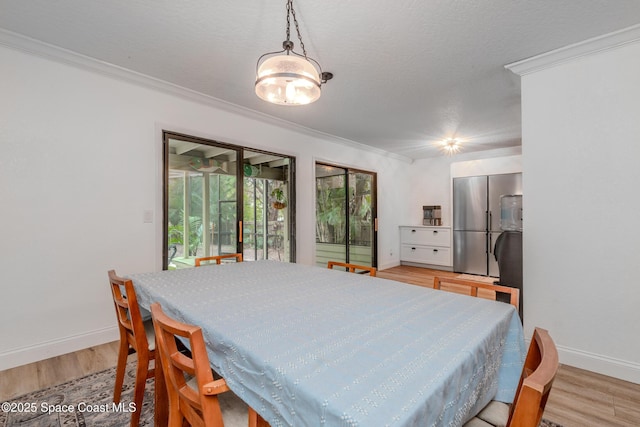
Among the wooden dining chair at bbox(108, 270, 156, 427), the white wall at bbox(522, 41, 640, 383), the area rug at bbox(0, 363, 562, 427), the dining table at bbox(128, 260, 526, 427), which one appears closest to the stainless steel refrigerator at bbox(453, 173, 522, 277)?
the white wall at bbox(522, 41, 640, 383)

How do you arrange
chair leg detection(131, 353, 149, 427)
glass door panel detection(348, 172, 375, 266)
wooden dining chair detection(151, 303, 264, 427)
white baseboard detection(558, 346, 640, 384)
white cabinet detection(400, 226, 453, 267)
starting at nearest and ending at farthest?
1. wooden dining chair detection(151, 303, 264, 427)
2. chair leg detection(131, 353, 149, 427)
3. white baseboard detection(558, 346, 640, 384)
4. glass door panel detection(348, 172, 375, 266)
5. white cabinet detection(400, 226, 453, 267)

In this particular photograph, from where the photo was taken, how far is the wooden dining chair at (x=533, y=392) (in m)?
0.57

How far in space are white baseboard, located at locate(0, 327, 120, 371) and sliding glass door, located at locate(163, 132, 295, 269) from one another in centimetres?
76

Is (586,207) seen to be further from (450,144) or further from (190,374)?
(450,144)

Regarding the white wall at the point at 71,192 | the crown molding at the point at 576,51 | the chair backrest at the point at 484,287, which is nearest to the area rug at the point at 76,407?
the white wall at the point at 71,192

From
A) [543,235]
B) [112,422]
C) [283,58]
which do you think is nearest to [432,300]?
[283,58]

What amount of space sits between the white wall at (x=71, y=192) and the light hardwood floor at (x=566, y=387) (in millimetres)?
170

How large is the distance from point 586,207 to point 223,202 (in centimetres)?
350

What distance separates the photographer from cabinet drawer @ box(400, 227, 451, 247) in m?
5.89

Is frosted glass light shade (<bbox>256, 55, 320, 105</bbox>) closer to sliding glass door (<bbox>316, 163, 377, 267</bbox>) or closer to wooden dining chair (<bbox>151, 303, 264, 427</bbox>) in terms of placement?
wooden dining chair (<bbox>151, 303, 264, 427</bbox>)

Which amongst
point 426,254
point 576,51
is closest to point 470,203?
point 426,254

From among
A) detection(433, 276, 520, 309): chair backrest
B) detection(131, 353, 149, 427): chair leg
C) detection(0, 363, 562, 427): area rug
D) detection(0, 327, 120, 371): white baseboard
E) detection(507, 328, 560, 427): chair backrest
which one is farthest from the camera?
detection(0, 327, 120, 371): white baseboard

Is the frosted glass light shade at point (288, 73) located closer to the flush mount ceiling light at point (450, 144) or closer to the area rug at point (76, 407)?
the area rug at point (76, 407)

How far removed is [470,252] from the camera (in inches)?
217
